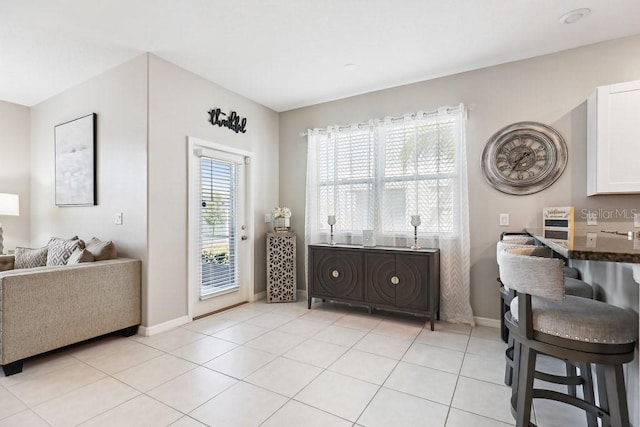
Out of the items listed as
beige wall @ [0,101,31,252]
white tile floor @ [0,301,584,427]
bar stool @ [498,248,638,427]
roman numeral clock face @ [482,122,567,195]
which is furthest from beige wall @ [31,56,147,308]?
roman numeral clock face @ [482,122,567,195]

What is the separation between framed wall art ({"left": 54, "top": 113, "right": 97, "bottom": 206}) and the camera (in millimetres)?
3520

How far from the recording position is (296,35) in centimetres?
272

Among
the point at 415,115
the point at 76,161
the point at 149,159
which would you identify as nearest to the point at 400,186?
the point at 415,115

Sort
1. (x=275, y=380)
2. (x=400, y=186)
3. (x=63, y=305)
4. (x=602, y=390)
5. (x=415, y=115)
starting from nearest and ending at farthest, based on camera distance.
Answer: (x=602, y=390) → (x=275, y=380) → (x=63, y=305) → (x=415, y=115) → (x=400, y=186)

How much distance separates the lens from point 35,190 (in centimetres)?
452

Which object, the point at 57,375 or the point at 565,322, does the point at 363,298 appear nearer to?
the point at 565,322

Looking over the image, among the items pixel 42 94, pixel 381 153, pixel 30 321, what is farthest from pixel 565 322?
pixel 42 94

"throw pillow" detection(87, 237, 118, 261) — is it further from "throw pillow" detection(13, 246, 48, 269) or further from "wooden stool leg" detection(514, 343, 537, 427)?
"wooden stool leg" detection(514, 343, 537, 427)

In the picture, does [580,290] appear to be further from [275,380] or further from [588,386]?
[275,380]

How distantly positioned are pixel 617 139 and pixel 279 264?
3.60m

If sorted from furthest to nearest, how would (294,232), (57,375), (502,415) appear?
1. (294,232)
2. (57,375)
3. (502,415)

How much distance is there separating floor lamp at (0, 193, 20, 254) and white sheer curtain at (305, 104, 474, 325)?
3.90 metres

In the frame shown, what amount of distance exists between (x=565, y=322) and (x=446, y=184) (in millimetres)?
2329

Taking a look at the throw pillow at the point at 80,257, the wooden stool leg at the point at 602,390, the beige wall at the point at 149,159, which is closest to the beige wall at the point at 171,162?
the beige wall at the point at 149,159
